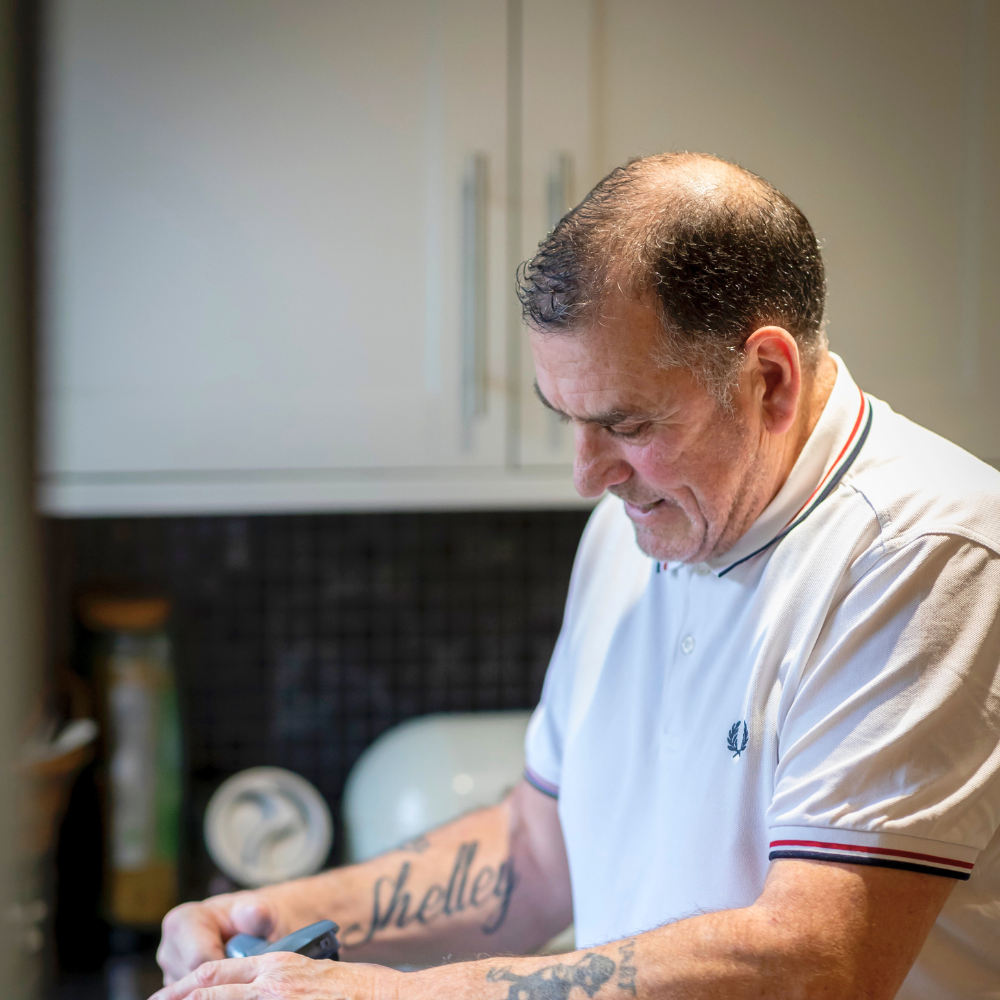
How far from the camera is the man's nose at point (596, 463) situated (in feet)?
2.35

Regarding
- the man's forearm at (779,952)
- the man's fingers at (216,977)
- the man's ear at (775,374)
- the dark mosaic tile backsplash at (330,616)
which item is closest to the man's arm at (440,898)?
the man's fingers at (216,977)

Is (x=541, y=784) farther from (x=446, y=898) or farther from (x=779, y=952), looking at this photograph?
(x=779, y=952)

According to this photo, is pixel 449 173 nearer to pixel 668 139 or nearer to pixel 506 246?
pixel 506 246

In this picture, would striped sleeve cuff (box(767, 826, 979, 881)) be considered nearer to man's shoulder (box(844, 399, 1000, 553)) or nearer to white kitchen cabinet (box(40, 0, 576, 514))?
man's shoulder (box(844, 399, 1000, 553))

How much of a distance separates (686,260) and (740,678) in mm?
311

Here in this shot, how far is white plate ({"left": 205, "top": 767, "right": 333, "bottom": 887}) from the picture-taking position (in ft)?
4.30

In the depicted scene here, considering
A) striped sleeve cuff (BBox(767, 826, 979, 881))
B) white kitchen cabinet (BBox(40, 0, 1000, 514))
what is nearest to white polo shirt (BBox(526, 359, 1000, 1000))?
striped sleeve cuff (BBox(767, 826, 979, 881))

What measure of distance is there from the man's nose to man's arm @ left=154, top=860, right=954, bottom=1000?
0.29 metres

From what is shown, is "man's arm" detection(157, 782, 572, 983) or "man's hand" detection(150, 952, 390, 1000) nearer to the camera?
"man's hand" detection(150, 952, 390, 1000)

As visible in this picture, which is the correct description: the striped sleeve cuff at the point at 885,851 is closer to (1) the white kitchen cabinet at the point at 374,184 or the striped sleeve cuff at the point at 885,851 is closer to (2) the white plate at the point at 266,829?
(1) the white kitchen cabinet at the point at 374,184

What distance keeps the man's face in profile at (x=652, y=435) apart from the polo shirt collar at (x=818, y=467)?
0.05 feet

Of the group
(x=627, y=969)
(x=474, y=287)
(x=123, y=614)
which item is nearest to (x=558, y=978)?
(x=627, y=969)

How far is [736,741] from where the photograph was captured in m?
0.71

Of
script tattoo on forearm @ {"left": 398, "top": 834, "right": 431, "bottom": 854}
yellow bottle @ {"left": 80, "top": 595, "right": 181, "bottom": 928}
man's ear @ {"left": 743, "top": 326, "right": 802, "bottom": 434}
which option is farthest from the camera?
yellow bottle @ {"left": 80, "top": 595, "right": 181, "bottom": 928}
